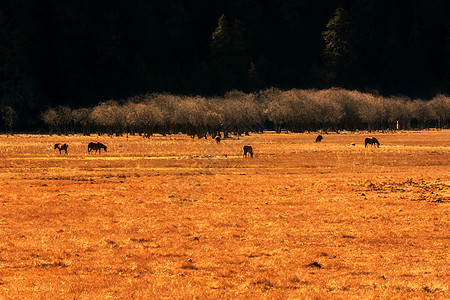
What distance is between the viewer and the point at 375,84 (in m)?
Result: 198

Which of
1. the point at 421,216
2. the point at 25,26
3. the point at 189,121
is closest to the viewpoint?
the point at 421,216

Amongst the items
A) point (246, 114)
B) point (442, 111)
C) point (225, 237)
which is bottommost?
point (225, 237)

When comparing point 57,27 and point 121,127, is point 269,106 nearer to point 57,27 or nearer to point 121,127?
point 121,127

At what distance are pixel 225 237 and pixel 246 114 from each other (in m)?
122

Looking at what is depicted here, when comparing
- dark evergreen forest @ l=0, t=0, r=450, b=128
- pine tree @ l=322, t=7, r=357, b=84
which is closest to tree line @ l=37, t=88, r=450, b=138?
dark evergreen forest @ l=0, t=0, r=450, b=128

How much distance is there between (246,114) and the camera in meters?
140

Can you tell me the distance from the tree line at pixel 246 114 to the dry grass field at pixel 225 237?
285 ft

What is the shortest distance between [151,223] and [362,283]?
9575 mm

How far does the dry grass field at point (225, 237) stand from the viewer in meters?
12.9

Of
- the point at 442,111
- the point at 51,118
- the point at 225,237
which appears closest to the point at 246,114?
the point at 51,118

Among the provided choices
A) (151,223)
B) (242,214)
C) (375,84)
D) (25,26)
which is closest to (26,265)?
(151,223)

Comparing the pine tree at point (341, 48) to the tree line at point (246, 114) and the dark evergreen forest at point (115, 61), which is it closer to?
the dark evergreen forest at point (115, 61)

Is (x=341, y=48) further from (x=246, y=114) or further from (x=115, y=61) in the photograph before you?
(x=115, y=61)

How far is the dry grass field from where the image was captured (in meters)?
12.9
